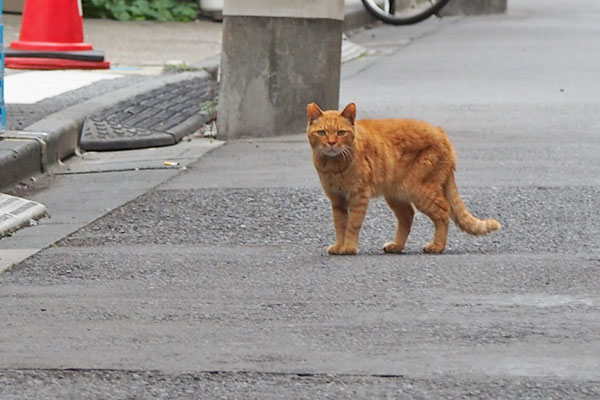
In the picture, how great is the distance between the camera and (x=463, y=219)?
19.7 feet

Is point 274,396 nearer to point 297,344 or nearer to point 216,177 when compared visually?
point 297,344

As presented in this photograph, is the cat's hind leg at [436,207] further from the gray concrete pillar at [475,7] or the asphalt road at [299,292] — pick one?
the gray concrete pillar at [475,7]

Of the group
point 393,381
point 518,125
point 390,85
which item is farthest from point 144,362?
point 390,85

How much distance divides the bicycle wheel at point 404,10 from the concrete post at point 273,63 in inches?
134

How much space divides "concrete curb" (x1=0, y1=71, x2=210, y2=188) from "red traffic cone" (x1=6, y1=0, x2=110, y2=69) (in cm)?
222

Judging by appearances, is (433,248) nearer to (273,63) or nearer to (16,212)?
(16,212)

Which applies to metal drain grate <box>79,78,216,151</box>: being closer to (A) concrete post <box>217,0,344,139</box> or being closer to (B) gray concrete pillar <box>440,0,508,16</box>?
(A) concrete post <box>217,0,344,139</box>

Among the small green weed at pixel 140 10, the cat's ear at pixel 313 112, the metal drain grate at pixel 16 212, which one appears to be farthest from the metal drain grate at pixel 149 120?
the small green weed at pixel 140 10

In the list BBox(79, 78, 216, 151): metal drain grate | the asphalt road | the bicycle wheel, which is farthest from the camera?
the bicycle wheel

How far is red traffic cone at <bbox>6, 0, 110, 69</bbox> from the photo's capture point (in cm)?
1226

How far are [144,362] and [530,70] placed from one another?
1040 centimetres

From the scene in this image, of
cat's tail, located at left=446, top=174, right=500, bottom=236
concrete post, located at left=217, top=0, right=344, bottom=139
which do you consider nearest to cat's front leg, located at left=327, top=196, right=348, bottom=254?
cat's tail, located at left=446, top=174, right=500, bottom=236

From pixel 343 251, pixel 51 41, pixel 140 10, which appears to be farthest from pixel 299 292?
pixel 140 10

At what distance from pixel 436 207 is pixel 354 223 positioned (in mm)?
383
